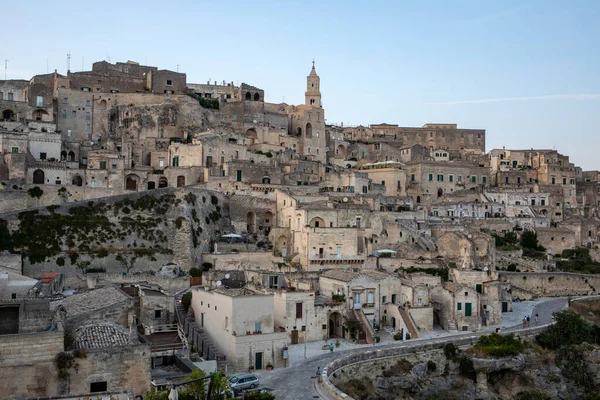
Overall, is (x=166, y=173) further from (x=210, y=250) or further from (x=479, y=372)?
(x=479, y=372)

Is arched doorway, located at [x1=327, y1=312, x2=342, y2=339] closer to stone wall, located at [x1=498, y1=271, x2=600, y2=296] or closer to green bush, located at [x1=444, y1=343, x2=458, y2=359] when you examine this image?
green bush, located at [x1=444, y1=343, x2=458, y2=359]

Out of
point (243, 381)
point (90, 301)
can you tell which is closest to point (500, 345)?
point (243, 381)

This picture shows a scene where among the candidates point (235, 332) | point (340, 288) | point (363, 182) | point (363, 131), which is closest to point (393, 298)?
point (340, 288)

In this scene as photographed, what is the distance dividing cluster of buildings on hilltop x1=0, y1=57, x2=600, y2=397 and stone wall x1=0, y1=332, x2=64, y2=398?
6 centimetres

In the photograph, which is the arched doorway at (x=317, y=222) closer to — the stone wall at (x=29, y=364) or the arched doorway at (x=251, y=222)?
the arched doorway at (x=251, y=222)

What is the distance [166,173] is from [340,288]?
26.4 meters

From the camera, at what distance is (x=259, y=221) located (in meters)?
53.2

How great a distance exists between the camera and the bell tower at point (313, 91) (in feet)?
271

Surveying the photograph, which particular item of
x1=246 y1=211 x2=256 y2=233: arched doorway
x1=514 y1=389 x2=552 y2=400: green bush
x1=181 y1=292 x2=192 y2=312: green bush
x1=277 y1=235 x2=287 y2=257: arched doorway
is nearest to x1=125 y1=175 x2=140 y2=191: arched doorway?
x1=246 y1=211 x2=256 y2=233: arched doorway

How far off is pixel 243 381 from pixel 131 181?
35.6 meters

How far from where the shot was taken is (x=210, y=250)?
48.6 metres

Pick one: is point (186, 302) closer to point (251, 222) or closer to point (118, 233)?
point (118, 233)

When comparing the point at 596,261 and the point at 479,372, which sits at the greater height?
the point at 596,261

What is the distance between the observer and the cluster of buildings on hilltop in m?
26.1
